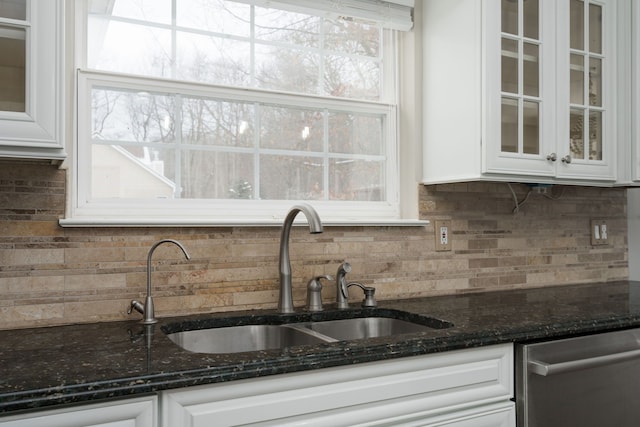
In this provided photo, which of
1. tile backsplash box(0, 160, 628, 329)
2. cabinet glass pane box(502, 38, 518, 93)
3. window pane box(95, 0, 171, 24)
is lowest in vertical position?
tile backsplash box(0, 160, 628, 329)

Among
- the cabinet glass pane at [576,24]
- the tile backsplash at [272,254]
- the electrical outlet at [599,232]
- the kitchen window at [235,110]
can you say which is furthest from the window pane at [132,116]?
the electrical outlet at [599,232]

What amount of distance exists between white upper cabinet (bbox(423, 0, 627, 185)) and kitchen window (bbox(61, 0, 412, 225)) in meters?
0.22

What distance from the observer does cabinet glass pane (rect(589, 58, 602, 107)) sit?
2.32 m

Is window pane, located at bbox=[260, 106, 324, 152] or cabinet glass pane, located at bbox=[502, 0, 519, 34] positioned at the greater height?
cabinet glass pane, located at bbox=[502, 0, 519, 34]

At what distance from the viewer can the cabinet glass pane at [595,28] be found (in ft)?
7.63

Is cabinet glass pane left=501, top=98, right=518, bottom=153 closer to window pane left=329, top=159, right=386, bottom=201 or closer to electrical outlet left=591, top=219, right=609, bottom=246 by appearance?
window pane left=329, top=159, right=386, bottom=201

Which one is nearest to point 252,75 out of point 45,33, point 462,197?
point 45,33

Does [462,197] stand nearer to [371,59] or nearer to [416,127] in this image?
[416,127]

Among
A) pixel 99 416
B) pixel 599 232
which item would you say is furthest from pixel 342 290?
pixel 599 232

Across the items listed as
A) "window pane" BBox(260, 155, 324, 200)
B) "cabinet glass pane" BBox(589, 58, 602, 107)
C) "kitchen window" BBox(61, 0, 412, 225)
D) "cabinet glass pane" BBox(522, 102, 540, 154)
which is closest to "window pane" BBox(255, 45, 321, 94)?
"kitchen window" BBox(61, 0, 412, 225)

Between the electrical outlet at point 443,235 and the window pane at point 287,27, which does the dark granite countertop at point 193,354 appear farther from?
the window pane at point 287,27

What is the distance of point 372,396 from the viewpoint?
134 centimetres

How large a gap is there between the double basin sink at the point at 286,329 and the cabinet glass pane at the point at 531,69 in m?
1.05

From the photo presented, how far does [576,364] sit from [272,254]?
1074 millimetres
